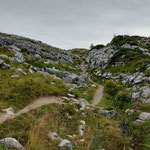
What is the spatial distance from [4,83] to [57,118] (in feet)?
21.4

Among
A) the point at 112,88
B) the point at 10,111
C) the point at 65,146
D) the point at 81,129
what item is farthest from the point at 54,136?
the point at 112,88

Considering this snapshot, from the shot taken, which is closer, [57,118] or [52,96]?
[57,118]

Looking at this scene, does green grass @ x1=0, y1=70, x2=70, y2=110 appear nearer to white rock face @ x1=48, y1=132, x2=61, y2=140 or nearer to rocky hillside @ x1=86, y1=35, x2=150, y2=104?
white rock face @ x1=48, y1=132, x2=61, y2=140

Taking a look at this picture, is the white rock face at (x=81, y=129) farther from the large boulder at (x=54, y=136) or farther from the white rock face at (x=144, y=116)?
the white rock face at (x=144, y=116)

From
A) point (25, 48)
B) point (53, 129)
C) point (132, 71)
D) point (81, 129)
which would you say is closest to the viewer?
point (53, 129)

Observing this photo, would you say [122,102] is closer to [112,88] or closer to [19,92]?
[112,88]

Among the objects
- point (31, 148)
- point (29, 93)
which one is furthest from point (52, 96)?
point (31, 148)

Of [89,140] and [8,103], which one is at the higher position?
[8,103]

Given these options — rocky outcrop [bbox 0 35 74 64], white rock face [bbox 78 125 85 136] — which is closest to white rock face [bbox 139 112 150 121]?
white rock face [bbox 78 125 85 136]

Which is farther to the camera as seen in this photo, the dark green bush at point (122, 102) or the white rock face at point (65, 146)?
the dark green bush at point (122, 102)

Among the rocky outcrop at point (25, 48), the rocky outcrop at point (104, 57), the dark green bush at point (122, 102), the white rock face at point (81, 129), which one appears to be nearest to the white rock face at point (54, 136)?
the white rock face at point (81, 129)

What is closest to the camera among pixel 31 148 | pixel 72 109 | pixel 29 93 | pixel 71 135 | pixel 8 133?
pixel 31 148

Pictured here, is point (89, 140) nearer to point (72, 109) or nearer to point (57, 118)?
point (57, 118)

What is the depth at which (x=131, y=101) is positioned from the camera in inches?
406
